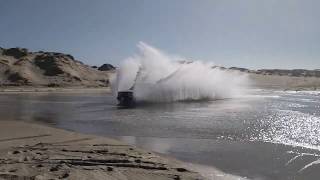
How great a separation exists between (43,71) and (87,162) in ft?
311

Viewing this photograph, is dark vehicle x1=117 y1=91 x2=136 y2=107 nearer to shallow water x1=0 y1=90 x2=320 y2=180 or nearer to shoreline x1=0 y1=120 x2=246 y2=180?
shallow water x1=0 y1=90 x2=320 y2=180

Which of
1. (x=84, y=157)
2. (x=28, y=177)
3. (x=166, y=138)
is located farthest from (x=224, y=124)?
(x=28, y=177)

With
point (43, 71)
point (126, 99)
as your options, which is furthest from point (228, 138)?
point (43, 71)

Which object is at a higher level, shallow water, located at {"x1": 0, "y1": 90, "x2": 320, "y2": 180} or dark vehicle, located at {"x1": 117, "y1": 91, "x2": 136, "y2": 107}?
dark vehicle, located at {"x1": 117, "y1": 91, "x2": 136, "y2": 107}

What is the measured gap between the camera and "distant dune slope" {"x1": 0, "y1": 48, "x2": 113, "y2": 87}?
312 feet

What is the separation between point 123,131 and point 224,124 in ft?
20.7

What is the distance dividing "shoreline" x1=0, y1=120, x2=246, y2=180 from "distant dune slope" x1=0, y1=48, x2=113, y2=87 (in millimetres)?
77337

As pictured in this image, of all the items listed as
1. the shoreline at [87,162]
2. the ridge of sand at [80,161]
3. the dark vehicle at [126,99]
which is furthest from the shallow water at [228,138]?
the dark vehicle at [126,99]

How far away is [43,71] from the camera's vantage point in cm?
10406

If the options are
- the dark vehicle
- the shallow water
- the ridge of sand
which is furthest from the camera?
the dark vehicle

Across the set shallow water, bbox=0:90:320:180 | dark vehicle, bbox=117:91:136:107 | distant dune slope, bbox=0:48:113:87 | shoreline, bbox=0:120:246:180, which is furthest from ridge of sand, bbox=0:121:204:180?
distant dune slope, bbox=0:48:113:87

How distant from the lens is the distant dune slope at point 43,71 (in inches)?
3743

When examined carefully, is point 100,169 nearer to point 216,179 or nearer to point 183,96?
point 216,179

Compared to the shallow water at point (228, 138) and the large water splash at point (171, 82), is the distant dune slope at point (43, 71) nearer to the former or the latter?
the large water splash at point (171, 82)
